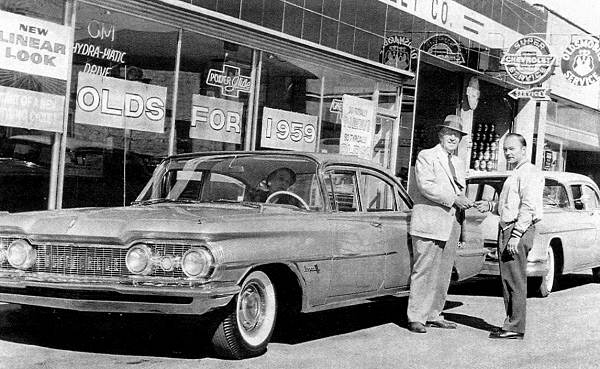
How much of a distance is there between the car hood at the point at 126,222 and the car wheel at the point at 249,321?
18.0 inches

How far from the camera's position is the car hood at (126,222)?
5.24 meters

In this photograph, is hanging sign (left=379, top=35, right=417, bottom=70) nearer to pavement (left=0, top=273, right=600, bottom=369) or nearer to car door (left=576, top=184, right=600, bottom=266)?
car door (left=576, top=184, right=600, bottom=266)

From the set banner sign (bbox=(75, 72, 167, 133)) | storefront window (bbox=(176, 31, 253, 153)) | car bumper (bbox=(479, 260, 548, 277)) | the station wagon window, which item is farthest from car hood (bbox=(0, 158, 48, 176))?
the station wagon window

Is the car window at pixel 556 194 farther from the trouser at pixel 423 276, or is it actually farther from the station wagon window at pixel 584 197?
the trouser at pixel 423 276

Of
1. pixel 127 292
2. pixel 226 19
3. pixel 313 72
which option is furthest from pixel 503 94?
pixel 127 292

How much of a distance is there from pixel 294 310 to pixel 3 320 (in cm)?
247

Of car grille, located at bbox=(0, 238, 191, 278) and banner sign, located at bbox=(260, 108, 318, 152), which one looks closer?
car grille, located at bbox=(0, 238, 191, 278)

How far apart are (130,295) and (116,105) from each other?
223 inches

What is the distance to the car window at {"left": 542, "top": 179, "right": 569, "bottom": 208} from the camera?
10695 mm

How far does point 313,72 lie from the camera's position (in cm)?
1420

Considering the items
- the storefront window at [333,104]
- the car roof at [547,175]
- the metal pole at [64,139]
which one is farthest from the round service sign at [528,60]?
the metal pole at [64,139]

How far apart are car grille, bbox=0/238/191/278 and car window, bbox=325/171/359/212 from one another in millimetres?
1791

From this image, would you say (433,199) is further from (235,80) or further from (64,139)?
(235,80)

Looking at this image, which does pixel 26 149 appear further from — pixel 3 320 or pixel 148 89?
pixel 3 320
